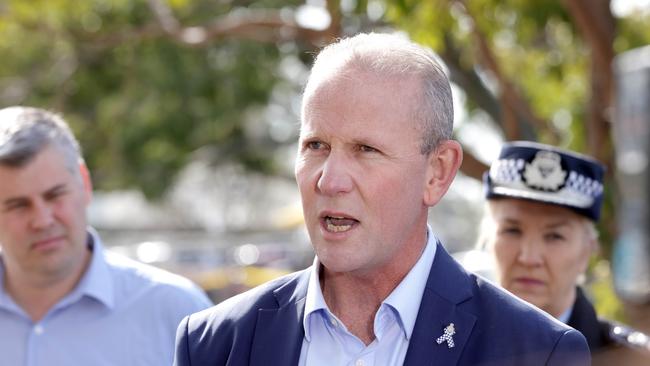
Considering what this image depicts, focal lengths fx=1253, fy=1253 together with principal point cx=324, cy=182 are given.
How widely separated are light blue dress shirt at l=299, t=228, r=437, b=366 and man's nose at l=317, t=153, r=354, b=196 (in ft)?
0.92

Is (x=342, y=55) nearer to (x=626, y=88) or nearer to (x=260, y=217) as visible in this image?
(x=626, y=88)

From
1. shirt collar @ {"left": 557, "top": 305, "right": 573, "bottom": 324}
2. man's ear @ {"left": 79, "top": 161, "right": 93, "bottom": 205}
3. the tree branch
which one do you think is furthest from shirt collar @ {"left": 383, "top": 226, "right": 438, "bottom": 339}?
the tree branch

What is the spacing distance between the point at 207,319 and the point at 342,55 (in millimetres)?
760

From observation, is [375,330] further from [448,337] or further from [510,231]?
[510,231]

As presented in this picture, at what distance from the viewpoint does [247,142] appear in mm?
24484

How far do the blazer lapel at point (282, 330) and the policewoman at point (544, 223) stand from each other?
5.22ft

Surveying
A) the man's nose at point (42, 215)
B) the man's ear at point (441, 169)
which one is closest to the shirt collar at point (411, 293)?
the man's ear at point (441, 169)

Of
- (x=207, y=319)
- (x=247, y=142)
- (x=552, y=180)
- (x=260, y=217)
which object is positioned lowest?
(x=260, y=217)

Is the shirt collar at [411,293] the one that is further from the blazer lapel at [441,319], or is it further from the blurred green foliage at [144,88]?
the blurred green foliage at [144,88]

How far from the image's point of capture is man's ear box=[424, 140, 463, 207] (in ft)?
10.2

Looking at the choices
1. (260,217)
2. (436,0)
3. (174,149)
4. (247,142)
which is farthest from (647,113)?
(260,217)

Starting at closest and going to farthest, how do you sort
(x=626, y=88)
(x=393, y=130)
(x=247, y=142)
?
(x=393, y=130) < (x=626, y=88) < (x=247, y=142)

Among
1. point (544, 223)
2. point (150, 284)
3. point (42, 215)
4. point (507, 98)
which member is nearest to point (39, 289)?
point (42, 215)

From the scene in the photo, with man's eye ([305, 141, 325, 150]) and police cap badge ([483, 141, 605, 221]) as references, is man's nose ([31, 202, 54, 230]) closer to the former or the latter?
police cap badge ([483, 141, 605, 221])
